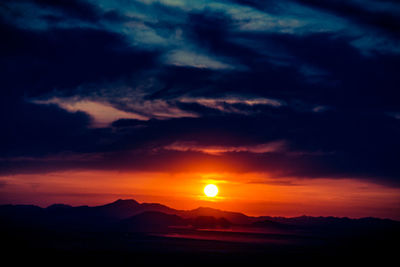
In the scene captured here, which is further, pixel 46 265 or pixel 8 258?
pixel 8 258

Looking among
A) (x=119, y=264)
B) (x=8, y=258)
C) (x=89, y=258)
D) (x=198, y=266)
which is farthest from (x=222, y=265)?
(x=8, y=258)

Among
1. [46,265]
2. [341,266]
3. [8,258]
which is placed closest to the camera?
[46,265]

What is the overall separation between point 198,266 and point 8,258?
37.4 meters

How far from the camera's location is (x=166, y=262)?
91.6m

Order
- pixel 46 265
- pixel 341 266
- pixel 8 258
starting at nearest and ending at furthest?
pixel 46 265 < pixel 8 258 < pixel 341 266

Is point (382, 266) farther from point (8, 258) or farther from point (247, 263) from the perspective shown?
point (8, 258)

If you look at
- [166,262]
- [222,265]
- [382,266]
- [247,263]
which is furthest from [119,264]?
[382,266]

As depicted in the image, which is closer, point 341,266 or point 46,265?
point 46,265

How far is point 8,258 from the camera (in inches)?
3292

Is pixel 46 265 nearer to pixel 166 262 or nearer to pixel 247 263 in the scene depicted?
pixel 166 262

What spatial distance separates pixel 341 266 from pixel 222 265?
82.6ft

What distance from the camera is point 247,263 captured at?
93000 millimetres

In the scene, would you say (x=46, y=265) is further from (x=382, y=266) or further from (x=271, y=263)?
(x=382, y=266)

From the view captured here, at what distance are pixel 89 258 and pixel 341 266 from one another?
2131 inches
